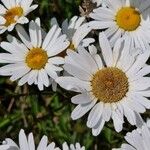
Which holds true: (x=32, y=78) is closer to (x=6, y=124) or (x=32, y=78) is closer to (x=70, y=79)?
(x=70, y=79)

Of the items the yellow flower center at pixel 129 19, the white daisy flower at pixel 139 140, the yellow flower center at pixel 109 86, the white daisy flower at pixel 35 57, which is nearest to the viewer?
the white daisy flower at pixel 139 140

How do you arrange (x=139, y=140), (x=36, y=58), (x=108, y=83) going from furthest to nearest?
(x=36, y=58) → (x=108, y=83) → (x=139, y=140)

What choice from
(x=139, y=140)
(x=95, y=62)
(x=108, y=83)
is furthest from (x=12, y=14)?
(x=139, y=140)

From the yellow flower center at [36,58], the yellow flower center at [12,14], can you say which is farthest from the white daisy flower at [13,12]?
the yellow flower center at [36,58]

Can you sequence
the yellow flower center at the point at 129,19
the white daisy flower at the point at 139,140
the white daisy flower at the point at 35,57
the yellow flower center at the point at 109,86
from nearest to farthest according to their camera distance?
the white daisy flower at the point at 139,140
the yellow flower center at the point at 109,86
the white daisy flower at the point at 35,57
the yellow flower center at the point at 129,19

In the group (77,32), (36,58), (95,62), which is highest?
(77,32)

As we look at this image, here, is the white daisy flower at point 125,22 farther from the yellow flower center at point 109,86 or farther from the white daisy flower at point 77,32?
the yellow flower center at point 109,86

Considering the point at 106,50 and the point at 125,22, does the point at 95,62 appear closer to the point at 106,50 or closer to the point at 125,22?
the point at 106,50
